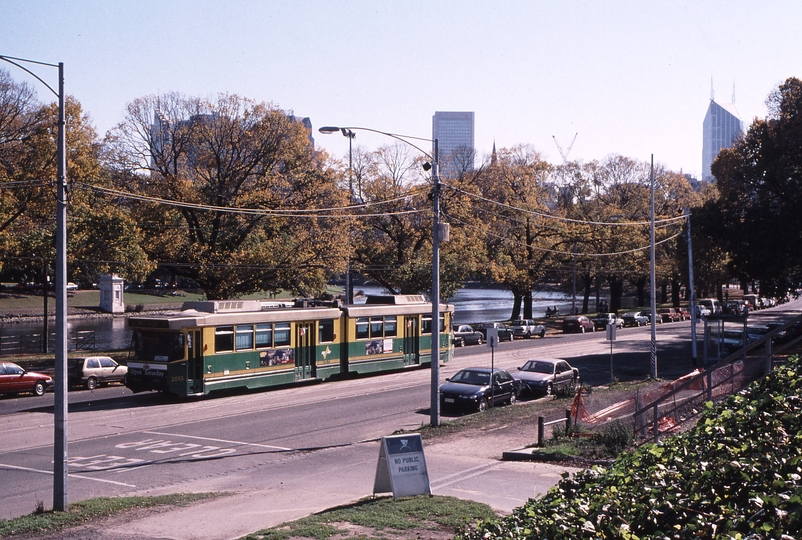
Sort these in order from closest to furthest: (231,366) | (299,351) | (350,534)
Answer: (350,534), (231,366), (299,351)

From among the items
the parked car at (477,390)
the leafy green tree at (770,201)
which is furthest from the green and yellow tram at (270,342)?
the leafy green tree at (770,201)

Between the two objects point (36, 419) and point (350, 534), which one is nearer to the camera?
point (350, 534)

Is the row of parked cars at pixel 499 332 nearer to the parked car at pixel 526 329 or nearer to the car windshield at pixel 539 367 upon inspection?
the parked car at pixel 526 329

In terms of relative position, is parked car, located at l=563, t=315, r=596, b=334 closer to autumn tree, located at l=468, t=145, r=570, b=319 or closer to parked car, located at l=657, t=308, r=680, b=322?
autumn tree, located at l=468, t=145, r=570, b=319

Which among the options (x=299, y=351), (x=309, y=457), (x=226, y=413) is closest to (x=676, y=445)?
(x=309, y=457)

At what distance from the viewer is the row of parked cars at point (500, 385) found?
2533cm

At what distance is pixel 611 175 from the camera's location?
83.2m

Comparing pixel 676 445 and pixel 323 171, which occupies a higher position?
pixel 323 171

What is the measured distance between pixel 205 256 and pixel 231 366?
1206 cm

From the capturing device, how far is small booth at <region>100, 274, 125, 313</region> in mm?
82812

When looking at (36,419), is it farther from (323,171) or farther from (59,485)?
(323,171)

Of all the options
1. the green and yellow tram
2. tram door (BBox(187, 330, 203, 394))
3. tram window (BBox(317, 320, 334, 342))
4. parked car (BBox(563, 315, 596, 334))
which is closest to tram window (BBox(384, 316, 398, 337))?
the green and yellow tram

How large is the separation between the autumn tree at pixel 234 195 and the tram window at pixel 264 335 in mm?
9734

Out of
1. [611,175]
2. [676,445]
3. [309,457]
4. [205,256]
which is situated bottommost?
[309,457]
